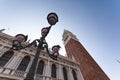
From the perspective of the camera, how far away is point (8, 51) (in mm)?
9711

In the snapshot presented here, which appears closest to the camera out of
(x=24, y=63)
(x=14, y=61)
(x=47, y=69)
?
(x=14, y=61)

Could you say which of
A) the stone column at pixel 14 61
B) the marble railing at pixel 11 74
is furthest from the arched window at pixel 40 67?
the stone column at pixel 14 61

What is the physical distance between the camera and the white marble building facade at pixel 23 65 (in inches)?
306

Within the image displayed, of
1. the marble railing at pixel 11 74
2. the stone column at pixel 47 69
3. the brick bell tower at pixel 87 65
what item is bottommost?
the marble railing at pixel 11 74

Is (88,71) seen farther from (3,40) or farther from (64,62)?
(3,40)

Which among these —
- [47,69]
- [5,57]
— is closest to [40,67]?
[47,69]

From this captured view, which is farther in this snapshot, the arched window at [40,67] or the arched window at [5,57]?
the arched window at [40,67]

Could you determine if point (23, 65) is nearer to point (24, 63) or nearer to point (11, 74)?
point (24, 63)

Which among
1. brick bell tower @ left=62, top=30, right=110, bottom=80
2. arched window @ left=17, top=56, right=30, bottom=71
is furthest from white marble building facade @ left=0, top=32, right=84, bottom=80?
brick bell tower @ left=62, top=30, right=110, bottom=80

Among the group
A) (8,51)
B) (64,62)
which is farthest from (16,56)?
(64,62)

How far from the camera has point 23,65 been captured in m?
9.48

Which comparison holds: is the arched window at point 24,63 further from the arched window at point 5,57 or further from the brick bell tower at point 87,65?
the brick bell tower at point 87,65

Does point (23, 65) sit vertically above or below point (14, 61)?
below

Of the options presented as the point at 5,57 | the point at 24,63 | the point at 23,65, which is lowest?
the point at 23,65
